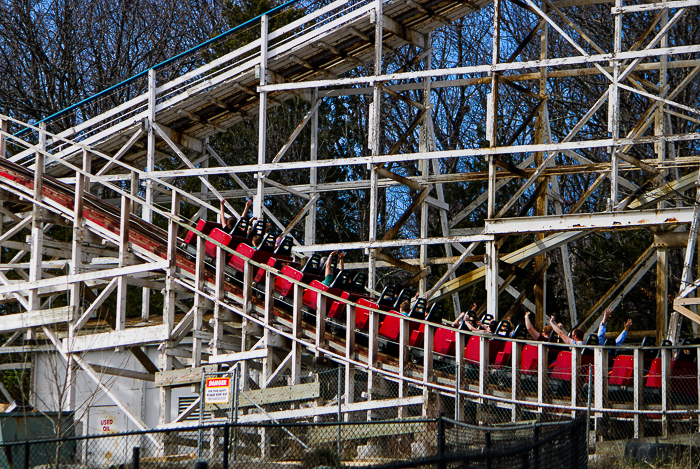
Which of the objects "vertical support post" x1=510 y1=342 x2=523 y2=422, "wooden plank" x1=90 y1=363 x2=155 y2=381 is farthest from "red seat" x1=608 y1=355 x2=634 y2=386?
"wooden plank" x1=90 y1=363 x2=155 y2=381

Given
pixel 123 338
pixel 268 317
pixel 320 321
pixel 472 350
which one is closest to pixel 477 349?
pixel 472 350

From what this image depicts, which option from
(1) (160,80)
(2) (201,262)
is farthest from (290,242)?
(1) (160,80)

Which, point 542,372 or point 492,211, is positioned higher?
point 492,211

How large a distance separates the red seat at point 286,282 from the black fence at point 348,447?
2.50 metres

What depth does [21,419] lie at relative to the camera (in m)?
16.4

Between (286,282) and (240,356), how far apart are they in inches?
61.9

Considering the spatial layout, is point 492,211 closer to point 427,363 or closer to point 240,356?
point 427,363

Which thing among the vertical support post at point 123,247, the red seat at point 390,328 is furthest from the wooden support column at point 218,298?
the red seat at point 390,328

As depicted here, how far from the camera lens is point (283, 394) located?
16641 mm

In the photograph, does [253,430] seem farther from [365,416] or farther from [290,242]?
[290,242]

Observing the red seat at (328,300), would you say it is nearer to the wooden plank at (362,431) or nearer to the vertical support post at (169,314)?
the wooden plank at (362,431)

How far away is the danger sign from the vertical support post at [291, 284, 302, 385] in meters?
1.80

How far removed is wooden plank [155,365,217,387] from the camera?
1756 cm

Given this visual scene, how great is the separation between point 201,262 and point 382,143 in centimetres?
1825
